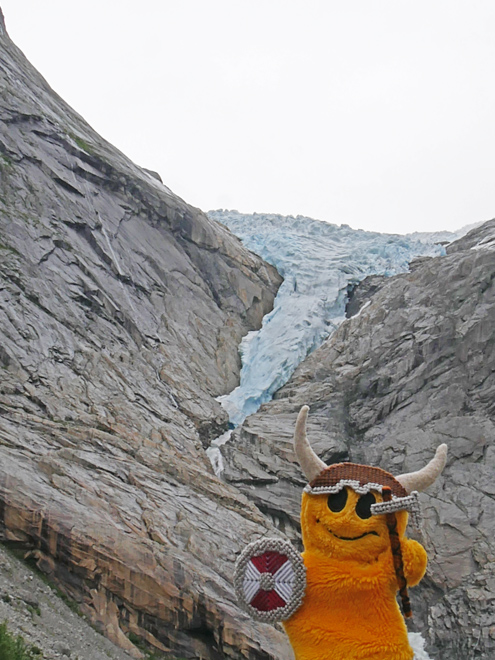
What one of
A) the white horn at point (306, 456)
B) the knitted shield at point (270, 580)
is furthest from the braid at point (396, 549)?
the knitted shield at point (270, 580)

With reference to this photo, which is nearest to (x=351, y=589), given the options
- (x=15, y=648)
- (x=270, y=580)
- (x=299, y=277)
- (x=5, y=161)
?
(x=270, y=580)

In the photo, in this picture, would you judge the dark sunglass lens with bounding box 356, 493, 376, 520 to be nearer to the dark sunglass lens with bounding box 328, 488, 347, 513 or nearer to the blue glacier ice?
the dark sunglass lens with bounding box 328, 488, 347, 513

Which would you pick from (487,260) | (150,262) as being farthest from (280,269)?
(487,260)

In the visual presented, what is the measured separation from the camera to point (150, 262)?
32.9m

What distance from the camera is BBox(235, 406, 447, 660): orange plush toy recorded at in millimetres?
5121

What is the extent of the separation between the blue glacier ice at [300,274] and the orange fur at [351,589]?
75.4 feet

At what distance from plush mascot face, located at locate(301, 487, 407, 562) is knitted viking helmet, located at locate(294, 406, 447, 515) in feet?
0.23

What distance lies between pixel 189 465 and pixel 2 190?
16.0 m

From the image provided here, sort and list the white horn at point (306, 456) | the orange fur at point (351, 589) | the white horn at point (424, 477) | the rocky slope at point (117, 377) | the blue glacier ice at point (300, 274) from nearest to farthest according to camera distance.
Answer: the orange fur at point (351, 589)
the white horn at point (424, 477)
the white horn at point (306, 456)
the rocky slope at point (117, 377)
the blue glacier ice at point (300, 274)

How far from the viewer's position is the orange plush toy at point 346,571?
512cm

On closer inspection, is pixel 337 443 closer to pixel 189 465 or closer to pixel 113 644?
pixel 189 465

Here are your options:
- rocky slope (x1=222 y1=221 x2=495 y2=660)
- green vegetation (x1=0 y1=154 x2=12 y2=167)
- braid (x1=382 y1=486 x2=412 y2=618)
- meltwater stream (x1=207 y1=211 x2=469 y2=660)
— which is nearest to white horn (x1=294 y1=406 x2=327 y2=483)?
braid (x1=382 y1=486 x2=412 y2=618)

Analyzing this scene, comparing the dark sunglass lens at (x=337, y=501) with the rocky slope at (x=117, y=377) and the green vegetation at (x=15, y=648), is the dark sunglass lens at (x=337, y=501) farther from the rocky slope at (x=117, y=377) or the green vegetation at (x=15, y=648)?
the rocky slope at (x=117, y=377)

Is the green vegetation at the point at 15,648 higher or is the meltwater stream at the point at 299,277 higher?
the meltwater stream at the point at 299,277
